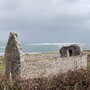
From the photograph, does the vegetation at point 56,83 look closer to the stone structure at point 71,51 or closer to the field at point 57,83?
the field at point 57,83

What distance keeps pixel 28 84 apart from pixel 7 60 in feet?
60.8

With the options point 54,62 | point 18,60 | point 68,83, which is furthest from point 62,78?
point 54,62

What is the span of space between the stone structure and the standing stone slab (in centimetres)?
2189

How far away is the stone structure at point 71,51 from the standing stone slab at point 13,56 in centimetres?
2189

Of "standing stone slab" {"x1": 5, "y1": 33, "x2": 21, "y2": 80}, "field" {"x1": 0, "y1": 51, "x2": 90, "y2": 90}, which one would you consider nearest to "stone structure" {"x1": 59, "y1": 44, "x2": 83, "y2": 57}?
"standing stone slab" {"x1": 5, "y1": 33, "x2": 21, "y2": 80}

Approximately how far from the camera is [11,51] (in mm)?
32062

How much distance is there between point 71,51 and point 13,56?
967 inches

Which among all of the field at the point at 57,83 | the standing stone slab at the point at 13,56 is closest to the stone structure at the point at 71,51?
the standing stone slab at the point at 13,56

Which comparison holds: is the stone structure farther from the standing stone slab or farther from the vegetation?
the vegetation

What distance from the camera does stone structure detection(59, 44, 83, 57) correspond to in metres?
54.1

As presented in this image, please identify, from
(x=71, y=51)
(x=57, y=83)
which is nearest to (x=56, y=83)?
(x=57, y=83)

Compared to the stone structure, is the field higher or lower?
lower

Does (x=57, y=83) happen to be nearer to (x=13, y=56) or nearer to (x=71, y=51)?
(x=13, y=56)

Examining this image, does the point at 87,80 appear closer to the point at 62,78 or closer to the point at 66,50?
the point at 62,78
